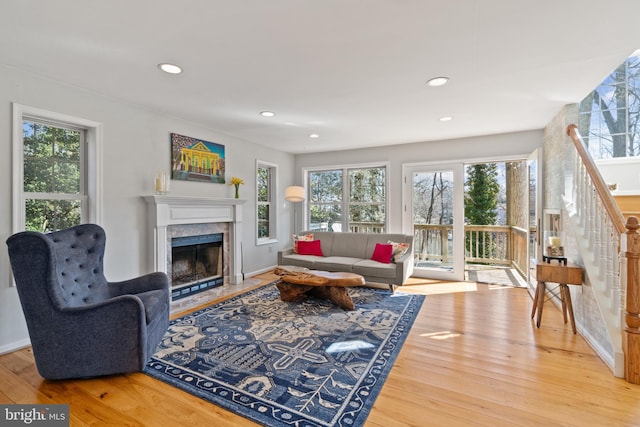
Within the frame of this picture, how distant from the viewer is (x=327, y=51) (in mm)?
2271

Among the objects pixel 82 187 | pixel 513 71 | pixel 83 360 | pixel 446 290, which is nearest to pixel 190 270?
pixel 82 187

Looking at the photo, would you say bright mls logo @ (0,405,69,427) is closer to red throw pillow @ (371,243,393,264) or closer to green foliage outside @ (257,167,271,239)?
red throw pillow @ (371,243,393,264)

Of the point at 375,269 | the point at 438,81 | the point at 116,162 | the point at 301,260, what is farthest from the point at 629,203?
the point at 116,162

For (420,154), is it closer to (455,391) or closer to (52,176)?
(455,391)

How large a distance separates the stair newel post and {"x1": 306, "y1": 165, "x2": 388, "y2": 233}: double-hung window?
368 cm

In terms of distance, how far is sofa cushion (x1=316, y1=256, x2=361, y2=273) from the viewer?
181 inches

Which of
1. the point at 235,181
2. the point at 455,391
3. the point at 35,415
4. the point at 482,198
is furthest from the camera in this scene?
the point at 482,198

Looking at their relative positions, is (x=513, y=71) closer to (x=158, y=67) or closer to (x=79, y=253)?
(x=158, y=67)

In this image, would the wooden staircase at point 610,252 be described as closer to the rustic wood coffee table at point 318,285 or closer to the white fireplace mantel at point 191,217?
the rustic wood coffee table at point 318,285

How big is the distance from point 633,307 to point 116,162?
477 cm

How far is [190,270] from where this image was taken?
430cm

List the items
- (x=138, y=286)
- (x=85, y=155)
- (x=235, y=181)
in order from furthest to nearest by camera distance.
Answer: (x=235, y=181) → (x=85, y=155) → (x=138, y=286)

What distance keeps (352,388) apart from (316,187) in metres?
4.72

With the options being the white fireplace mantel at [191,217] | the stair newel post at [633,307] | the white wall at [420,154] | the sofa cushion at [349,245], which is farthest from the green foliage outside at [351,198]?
the stair newel post at [633,307]
